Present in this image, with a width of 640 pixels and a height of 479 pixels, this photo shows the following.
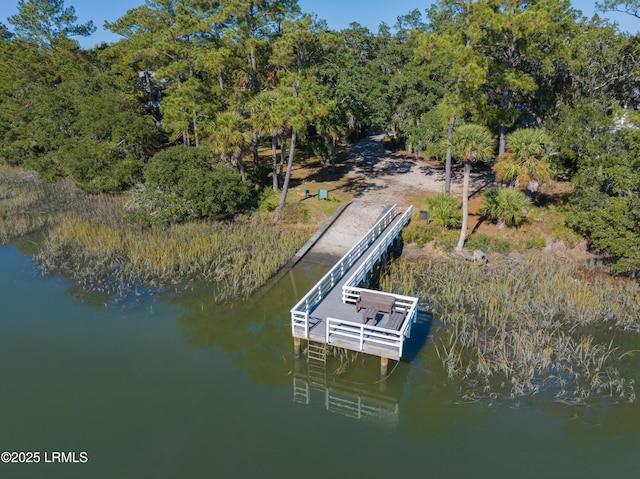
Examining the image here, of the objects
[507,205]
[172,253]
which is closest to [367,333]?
[172,253]

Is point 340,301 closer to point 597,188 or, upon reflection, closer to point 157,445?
point 157,445

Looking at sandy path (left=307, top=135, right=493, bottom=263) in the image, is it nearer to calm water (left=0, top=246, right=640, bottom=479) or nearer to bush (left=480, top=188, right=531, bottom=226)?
bush (left=480, top=188, right=531, bottom=226)

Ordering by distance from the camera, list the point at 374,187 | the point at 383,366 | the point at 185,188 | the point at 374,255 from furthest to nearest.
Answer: the point at 374,187
the point at 185,188
the point at 374,255
the point at 383,366

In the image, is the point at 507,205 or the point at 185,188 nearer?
the point at 507,205

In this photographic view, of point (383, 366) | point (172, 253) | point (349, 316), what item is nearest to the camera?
point (383, 366)

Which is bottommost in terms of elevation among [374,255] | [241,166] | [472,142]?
[374,255]

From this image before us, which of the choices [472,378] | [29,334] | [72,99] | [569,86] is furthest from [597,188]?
[72,99]

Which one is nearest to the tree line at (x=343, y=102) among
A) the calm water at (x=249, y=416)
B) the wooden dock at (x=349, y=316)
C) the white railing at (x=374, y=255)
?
the white railing at (x=374, y=255)

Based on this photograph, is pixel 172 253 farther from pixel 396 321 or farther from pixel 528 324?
pixel 528 324

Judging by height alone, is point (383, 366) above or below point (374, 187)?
below
